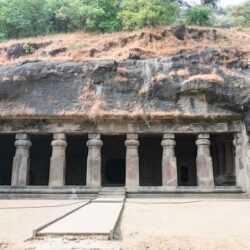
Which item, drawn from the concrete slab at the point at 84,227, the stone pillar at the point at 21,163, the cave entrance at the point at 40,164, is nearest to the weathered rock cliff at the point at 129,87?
the stone pillar at the point at 21,163

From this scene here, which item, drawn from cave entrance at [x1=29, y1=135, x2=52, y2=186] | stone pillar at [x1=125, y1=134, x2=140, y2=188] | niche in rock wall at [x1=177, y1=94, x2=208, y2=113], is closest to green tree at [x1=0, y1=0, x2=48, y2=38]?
cave entrance at [x1=29, y1=135, x2=52, y2=186]

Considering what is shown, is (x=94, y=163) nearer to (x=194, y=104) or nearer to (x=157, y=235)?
(x=194, y=104)

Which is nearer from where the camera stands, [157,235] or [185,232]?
[157,235]

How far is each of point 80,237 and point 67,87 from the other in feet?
32.4

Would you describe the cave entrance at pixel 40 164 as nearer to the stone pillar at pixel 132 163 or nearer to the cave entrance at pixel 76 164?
the cave entrance at pixel 76 164

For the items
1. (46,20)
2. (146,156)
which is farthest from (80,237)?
(46,20)

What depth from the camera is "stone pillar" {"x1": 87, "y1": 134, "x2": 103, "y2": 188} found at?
12406 millimetres

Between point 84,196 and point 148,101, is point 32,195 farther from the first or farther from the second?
point 148,101

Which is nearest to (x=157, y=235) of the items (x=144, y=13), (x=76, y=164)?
(x=76, y=164)

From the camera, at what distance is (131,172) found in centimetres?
1246

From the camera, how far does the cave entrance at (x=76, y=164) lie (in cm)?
1673

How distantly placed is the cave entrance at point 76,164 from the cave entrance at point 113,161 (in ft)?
3.26

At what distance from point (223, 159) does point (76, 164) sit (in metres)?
7.08

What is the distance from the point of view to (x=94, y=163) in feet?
41.5
